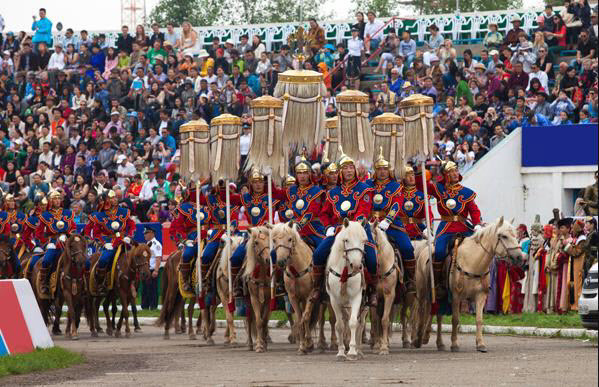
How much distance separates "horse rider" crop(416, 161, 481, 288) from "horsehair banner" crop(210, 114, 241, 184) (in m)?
3.76

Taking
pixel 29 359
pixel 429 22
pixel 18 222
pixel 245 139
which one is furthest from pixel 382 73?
pixel 29 359

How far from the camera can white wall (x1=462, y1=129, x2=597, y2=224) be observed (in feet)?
101

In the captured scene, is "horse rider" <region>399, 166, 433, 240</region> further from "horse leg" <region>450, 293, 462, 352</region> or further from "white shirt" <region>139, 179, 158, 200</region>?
"white shirt" <region>139, 179, 158, 200</region>

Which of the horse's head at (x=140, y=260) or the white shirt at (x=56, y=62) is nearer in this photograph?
the horse's head at (x=140, y=260)

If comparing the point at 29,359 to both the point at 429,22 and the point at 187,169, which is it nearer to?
the point at 187,169

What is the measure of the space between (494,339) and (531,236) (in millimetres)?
4852

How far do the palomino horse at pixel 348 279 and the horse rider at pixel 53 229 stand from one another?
307 inches

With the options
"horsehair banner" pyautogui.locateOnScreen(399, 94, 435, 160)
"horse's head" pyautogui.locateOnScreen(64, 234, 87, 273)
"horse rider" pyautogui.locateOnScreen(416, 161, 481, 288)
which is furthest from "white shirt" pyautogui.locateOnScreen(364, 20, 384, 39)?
"horse rider" pyautogui.locateOnScreen(416, 161, 481, 288)

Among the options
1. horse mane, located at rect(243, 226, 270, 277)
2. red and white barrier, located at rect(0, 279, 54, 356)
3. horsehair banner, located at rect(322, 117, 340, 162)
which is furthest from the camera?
horsehair banner, located at rect(322, 117, 340, 162)

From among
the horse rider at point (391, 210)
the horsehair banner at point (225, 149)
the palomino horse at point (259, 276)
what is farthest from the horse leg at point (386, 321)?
the horsehair banner at point (225, 149)

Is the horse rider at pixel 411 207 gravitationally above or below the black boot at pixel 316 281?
above

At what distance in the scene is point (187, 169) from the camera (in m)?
23.4

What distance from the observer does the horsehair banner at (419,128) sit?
21.4m

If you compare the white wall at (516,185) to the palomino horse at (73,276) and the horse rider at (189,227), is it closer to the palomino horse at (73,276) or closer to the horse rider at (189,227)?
the horse rider at (189,227)
